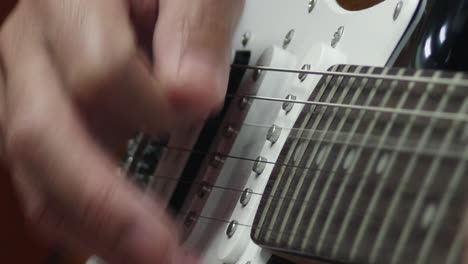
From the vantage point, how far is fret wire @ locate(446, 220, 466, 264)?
34 cm

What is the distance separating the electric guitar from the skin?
0.09 m

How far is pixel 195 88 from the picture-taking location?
44 cm

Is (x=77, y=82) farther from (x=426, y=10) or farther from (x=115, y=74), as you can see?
(x=426, y=10)

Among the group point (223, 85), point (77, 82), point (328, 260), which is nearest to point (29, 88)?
point (77, 82)

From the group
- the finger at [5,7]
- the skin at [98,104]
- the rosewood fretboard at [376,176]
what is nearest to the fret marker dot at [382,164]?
the rosewood fretboard at [376,176]

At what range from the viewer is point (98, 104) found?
442 mm

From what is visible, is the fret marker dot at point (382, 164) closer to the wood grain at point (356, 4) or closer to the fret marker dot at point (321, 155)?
the fret marker dot at point (321, 155)

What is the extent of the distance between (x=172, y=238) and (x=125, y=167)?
0.34 m

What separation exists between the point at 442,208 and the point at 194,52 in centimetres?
22

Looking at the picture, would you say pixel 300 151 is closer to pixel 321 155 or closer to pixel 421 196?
pixel 321 155

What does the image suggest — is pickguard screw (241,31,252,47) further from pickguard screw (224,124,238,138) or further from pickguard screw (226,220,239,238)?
pickguard screw (226,220,239,238)

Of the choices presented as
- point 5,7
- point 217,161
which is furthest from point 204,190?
point 5,7

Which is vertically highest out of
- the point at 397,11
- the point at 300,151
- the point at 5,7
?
the point at 397,11

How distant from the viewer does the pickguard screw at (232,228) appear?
1.82 ft
